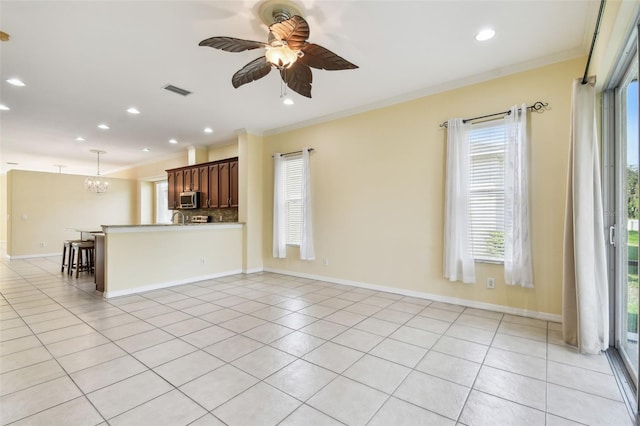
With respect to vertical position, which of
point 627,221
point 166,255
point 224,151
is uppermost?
point 224,151

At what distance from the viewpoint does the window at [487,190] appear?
11.8 ft

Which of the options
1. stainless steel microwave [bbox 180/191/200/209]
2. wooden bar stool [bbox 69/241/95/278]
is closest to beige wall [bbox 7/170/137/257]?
wooden bar stool [bbox 69/241/95/278]

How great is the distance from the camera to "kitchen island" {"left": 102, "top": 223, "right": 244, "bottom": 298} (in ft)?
14.4

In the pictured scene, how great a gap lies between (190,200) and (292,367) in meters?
5.80

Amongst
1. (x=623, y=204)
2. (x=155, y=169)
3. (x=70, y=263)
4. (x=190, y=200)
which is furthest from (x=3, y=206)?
(x=623, y=204)

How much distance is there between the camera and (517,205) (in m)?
3.36

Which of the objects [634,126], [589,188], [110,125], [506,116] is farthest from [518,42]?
[110,125]

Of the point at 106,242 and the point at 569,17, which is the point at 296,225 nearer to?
the point at 106,242

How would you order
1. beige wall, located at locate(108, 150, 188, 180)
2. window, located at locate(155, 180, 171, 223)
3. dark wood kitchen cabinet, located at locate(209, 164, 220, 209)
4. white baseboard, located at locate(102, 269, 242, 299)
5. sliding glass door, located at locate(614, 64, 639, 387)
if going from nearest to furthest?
1. sliding glass door, located at locate(614, 64, 639, 387)
2. white baseboard, located at locate(102, 269, 242, 299)
3. dark wood kitchen cabinet, located at locate(209, 164, 220, 209)
4. beige wall, located at locate(108, 150, 188, 180)
5. window, located at locate(155, 180, 171, 223)

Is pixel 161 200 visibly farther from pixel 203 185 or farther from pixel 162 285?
pixel 162 285

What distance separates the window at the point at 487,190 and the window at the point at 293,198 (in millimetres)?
2987

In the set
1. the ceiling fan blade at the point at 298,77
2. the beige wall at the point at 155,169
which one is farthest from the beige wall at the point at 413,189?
the beige wall at the point at 155,169

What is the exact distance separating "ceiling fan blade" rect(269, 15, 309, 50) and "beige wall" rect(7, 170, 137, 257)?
388 inches

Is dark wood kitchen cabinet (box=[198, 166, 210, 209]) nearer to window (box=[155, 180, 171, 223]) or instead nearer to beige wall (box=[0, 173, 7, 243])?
window (box=[155, 180, 171, 223])
